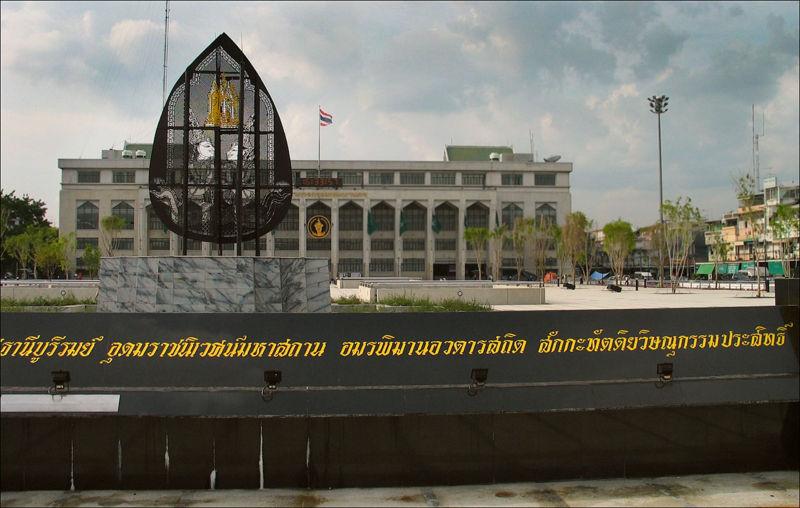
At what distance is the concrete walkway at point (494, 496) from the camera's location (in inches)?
252

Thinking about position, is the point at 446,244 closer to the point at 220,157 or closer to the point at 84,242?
the point at 84,242

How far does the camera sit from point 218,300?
13281mm

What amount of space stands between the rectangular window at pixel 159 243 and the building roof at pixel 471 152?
169ft

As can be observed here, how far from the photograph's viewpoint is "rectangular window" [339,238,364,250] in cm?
9325

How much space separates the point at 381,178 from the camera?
94188 mm

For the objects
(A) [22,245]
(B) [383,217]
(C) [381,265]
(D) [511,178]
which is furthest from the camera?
(D) [511,178]

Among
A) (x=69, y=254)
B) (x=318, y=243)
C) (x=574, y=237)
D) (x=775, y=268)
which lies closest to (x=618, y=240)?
(x=574, y=237)


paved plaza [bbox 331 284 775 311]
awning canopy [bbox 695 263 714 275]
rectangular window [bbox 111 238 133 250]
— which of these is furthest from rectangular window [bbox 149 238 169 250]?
awning canopy [bbox 695 263 714 275]

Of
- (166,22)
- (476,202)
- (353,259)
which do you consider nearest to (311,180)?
(353,259)

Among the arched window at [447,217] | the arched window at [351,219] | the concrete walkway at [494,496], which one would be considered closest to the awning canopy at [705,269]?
the arched window at [447,217]

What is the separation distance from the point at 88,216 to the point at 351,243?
36.6 metres

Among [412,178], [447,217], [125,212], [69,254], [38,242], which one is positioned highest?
[412,178]

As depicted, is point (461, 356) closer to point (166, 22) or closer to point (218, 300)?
point (218, 300)

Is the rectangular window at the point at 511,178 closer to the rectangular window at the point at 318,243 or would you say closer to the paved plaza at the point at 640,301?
the rectangular window at the point at 318,243
